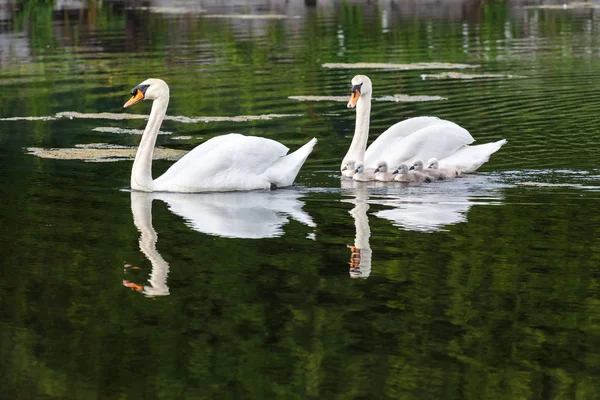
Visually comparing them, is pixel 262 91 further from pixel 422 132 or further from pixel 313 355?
pixel 313 355

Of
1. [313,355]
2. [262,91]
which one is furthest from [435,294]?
[262,91]

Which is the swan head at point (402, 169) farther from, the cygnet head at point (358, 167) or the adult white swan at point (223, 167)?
the adult white swan at point (223, 167)

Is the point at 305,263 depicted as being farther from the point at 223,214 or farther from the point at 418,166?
the point at 418,166

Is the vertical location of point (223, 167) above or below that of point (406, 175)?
above

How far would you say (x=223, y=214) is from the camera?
10.5 meters

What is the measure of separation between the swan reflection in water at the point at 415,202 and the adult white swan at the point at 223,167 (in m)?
0.66

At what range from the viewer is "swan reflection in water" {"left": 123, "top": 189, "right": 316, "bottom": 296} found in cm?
944

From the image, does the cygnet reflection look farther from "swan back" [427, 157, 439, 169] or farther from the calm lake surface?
"swan back" [427, 157, 439, 169]

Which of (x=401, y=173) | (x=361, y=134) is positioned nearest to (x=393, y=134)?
(x=361, y=134)

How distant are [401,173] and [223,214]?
2.32 m

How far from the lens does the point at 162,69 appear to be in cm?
2494

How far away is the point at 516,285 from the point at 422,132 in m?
5.06

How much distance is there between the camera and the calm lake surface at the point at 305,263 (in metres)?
6.19

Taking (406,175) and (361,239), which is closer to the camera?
(361,239)
